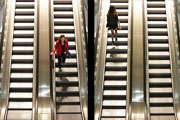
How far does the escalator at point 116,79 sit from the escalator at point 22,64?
2054 mm

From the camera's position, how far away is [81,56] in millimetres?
13344

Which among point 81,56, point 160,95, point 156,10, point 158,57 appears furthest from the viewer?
point 156,10

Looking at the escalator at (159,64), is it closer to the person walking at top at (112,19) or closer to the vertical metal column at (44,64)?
the person walking at top at (112,19)

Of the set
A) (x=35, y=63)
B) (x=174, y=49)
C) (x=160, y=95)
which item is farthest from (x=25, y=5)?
(x=160, y=95)

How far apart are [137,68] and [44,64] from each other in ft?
8.62

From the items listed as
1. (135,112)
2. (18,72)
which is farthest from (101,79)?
(18,72)

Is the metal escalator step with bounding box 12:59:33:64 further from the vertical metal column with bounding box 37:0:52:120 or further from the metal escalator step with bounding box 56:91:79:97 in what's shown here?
the metal escalator step with bounding box 56:91:79:97

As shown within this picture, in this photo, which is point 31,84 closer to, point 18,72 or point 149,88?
point 18,72

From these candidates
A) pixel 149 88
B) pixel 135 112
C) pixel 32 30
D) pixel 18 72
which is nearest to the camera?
pixel 135 112

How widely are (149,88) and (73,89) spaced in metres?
2.10

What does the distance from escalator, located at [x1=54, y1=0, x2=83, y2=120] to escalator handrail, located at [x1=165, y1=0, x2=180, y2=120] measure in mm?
2574

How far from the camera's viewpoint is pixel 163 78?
1278cm

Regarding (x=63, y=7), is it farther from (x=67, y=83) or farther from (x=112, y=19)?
(x=67, y=83)

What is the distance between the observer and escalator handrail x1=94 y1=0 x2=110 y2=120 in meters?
11.8
